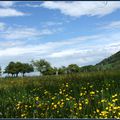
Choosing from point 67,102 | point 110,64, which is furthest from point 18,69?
point 110,64

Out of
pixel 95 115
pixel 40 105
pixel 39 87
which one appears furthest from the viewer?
pixel 39 87

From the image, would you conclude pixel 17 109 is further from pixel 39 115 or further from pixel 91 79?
pixel 91 79

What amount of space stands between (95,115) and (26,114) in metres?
1.51

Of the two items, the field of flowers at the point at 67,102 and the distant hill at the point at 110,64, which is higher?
the distant hill at the point at 110,64

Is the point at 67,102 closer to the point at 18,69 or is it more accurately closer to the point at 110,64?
the point at 18,69

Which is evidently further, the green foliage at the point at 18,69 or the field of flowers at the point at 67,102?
the green foliage at the point at 18,69

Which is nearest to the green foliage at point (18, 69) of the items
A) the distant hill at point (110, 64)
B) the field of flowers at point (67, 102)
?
the distant hill at point (110, 64)

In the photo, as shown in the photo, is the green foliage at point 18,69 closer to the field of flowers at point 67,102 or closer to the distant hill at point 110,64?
the distant hill at point 110,64

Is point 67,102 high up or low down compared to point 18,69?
down

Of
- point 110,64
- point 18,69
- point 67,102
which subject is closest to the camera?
point 67,102

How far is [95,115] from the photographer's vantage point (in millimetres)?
6305

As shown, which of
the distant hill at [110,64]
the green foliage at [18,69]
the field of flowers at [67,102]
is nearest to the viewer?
the field of flowers at [67,102]

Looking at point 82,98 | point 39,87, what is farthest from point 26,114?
point 39,87

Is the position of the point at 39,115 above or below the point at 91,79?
below
